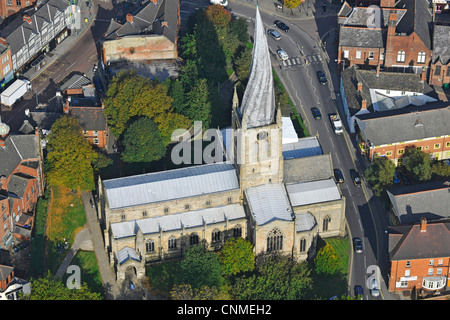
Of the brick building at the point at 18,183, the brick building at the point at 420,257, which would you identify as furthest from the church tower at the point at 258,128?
the brick building at the point at 18,183

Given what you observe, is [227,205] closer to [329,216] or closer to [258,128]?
[258,128]

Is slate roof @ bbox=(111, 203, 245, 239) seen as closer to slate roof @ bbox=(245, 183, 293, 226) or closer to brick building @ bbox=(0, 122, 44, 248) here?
slate roof @ bbox=(245, 183, 293, 226)

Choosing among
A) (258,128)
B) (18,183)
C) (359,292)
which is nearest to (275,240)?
(359,292)

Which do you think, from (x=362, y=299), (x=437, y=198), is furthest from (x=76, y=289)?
(x=437, y=198)

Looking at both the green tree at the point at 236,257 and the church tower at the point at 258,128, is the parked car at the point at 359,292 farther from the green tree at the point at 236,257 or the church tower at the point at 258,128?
the church tower at the point at 258,128

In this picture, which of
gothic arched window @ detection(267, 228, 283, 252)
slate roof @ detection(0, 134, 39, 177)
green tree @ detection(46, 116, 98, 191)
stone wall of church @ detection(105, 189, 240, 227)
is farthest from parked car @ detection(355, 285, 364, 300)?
slate roof @ detection(0, 134, 39, 177)

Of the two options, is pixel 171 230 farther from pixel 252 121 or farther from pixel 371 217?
pixel 371 217
